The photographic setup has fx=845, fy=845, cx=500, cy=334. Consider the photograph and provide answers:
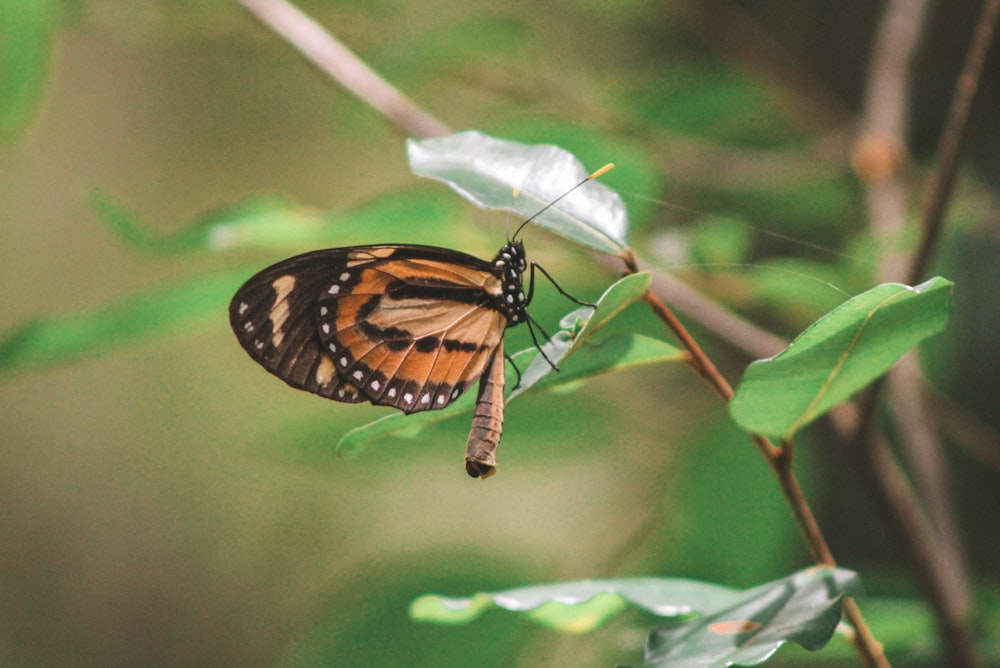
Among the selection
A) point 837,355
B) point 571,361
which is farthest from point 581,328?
point 837,355

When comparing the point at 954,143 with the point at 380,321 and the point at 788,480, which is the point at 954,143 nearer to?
the point at 788,480

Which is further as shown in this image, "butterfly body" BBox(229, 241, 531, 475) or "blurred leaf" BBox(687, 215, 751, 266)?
"blurred leaf" BBox(687, 215, 751, 266)

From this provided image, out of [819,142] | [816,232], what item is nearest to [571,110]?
[819,142]

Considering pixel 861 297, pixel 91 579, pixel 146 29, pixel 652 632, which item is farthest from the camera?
pixel 91 579

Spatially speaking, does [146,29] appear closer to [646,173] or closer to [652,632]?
[646,173]

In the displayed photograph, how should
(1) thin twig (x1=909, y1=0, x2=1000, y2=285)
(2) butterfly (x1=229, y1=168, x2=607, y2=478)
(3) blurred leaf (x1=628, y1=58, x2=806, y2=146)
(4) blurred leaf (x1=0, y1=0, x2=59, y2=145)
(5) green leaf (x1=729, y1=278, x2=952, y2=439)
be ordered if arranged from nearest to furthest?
(5) green leaf (x1=729, y1=278, x2=952, y2=439)
(1) thin twig (x1=909, y1=0, x2=1000, y2=285)
(2) butterfly (x1=229, y1=168, x2=607, y2=478)
(4) blurred leaf (x1=0, y1=0, x2=59, y2=145)
(3) blurred leaf (x1=628, y1=58, x2=806, y2=146)

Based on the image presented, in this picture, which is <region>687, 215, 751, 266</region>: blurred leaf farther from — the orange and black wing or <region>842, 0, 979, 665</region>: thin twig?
the orange and black wing

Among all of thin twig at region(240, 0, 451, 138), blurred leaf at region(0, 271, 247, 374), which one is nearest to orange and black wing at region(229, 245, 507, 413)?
blurred leaf at region(0, 271, 247, 374)
